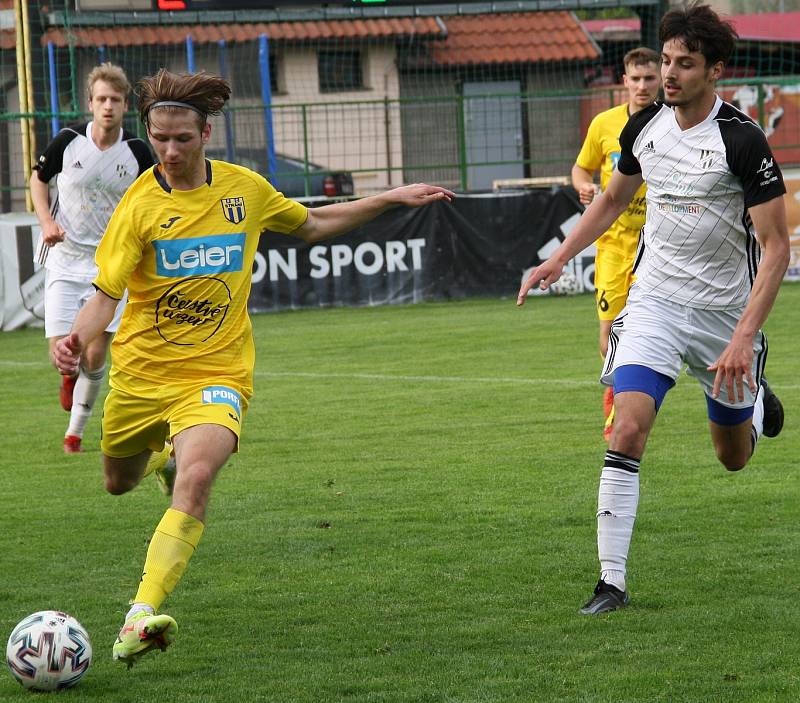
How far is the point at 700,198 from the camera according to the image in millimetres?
5641

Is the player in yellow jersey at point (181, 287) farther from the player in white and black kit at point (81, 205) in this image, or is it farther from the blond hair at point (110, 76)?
the player in white and black kit at point (81, 205)

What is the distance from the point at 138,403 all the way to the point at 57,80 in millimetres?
18059

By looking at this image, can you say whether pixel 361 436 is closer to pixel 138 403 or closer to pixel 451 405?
pixel 451 405

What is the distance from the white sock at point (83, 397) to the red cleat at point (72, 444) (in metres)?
0.03

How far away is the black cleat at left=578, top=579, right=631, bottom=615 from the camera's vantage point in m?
5.21

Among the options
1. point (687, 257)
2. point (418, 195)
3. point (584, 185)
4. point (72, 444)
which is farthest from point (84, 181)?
point (687, 257)

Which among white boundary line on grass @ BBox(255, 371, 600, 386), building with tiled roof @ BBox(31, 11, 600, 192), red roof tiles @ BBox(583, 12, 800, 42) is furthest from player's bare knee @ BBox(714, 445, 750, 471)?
red roof tiles @ BBox(583, 12, 800, 42)

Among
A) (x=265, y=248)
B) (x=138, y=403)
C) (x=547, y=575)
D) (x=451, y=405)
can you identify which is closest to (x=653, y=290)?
(x=547, y=575)

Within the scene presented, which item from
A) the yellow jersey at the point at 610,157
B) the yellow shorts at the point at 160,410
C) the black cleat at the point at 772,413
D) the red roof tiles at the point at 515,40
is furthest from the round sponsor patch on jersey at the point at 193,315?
the red roof tiles at the point at 515,40

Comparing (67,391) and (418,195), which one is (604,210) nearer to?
(418,195)

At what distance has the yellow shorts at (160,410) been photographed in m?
5.23

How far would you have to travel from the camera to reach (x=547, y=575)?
5809mm

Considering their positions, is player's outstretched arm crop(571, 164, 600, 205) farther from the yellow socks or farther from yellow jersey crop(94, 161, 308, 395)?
the yellow socks

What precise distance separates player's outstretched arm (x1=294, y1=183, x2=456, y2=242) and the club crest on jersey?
40cm
